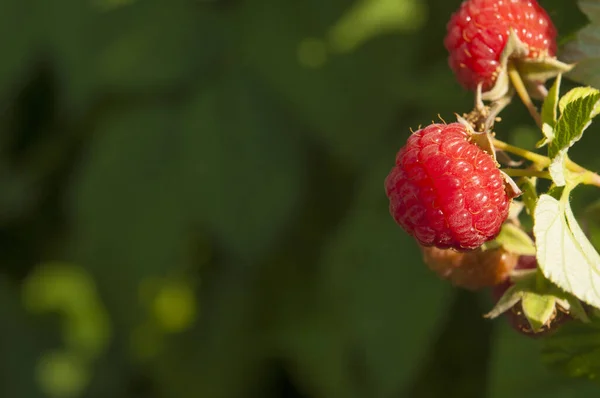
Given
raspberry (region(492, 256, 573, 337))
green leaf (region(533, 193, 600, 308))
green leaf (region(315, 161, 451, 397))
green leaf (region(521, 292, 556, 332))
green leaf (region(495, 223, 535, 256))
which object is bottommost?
green leaf (region(315, 161, 451, 397))

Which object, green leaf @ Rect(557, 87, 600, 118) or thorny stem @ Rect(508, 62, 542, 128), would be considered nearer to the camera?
green leaf @ Rect(557, 87, 600, 118)

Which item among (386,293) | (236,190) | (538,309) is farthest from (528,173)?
(236,190)

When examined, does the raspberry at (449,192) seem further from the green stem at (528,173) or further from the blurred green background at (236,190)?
the blurred green background at (236,190)

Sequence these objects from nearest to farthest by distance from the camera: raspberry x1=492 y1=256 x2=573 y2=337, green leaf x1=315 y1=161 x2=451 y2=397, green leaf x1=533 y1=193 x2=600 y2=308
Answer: green leaf x1=533 y1=193 x2=600 y2=308 → raspberry x1=492 y1=256 x2=573 y2=337 → green leaf x1=315 y1=161 x2=451 y2=397

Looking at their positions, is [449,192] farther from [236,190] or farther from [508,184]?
[236,190]

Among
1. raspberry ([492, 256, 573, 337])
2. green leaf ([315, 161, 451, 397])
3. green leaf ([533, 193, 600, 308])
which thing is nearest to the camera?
green leaf ([533, 193, 600, 308])

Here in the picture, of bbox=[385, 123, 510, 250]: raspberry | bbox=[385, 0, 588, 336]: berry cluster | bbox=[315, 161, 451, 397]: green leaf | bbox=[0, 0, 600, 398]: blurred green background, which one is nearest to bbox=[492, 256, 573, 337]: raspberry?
bbox=[385, 0, 588, 336]: berry cluster

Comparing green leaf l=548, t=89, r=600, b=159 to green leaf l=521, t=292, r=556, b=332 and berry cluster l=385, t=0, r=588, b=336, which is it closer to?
berry cluster l=385, t=0, r=588, b=336

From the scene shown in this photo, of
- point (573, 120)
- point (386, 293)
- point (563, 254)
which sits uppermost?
point (573, 120)
